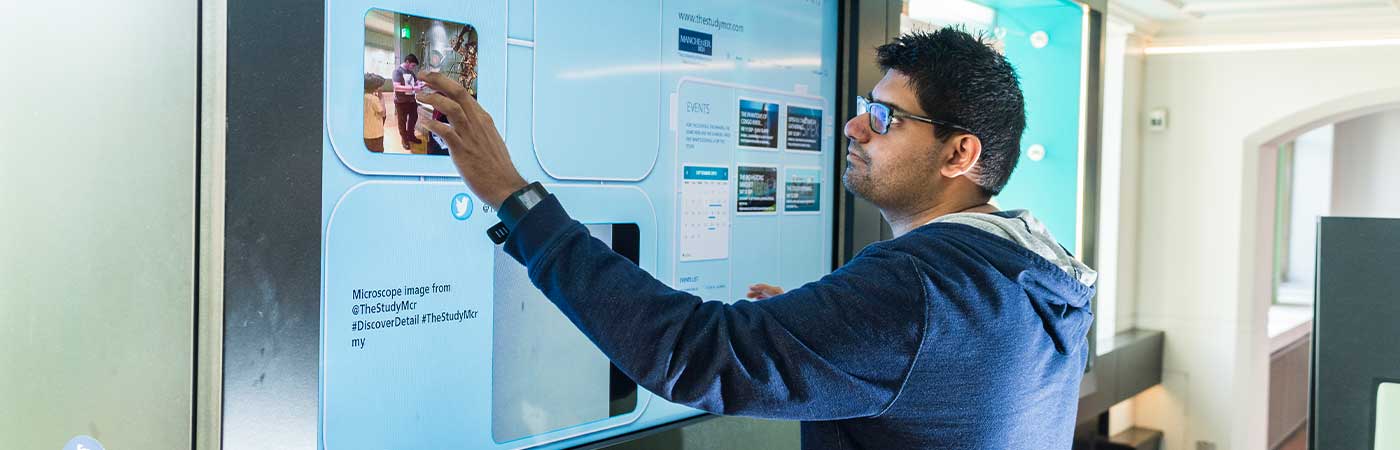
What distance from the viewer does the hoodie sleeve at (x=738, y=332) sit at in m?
1.07

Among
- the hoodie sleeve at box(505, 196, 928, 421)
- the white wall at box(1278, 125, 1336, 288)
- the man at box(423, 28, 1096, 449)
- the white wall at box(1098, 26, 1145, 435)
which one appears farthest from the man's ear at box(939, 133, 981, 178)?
the white wall at box(1278, 125, 1336, 288)

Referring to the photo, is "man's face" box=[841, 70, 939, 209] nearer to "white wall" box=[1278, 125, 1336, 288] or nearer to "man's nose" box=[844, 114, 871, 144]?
"man's nose" box=[844, 114, 871, 144]

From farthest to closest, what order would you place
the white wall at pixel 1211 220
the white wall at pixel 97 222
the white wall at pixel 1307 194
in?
the white wall at pixel 1307 194 → the white wall at pixel 1211 220 → the white wall at pixel 97 222

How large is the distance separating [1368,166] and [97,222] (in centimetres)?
864

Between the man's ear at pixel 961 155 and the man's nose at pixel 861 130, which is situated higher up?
the man's nose at pixel 861 130

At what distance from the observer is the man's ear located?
133 cm

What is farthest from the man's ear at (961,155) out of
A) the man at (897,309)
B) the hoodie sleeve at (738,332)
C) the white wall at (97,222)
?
the white wall at (97,222)

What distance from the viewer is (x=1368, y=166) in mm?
7828

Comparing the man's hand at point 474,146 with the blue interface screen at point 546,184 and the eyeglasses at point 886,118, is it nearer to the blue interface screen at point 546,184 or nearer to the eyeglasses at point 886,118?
the blue interface screen at point 546,184

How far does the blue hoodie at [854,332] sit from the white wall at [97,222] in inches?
13.6

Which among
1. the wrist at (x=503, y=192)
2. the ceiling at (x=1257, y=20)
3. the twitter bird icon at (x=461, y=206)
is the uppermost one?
the ceiling at (x=1257, y=20)

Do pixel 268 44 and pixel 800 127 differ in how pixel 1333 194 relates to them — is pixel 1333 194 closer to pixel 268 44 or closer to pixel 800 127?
pixel 800 127

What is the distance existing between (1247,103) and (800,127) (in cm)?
295

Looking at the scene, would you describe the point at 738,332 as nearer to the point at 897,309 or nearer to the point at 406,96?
the point at 897,309
